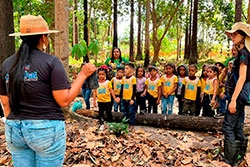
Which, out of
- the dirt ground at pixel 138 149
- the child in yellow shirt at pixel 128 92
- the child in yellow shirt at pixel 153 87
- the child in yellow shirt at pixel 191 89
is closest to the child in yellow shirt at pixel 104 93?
the child in yellow shirt at pixel 128 92

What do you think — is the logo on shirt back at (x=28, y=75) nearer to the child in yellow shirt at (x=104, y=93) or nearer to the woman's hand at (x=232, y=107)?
the woman's hand at (x=232, y=107)

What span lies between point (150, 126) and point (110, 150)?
1.77 meters

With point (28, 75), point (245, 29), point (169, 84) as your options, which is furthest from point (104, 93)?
point (28, 75)

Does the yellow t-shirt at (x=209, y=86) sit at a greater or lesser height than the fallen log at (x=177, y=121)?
greater

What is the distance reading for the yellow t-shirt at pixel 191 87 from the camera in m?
5.47

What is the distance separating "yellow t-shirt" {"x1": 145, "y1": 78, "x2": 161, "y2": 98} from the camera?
18.4 feet

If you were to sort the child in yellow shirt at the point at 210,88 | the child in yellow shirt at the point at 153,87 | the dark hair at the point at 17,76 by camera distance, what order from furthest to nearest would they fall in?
1. the child in yellow shirt at the point at 153,87
2. the child in yellow shirt at the point at 210,88
3. the dark hair at the point at 17,76

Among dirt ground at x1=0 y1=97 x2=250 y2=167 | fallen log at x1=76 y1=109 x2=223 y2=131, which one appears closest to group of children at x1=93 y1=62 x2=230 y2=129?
fallen log at x1=76 y1=109 x2=223 y2=131

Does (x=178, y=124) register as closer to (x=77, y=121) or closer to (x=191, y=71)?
(x=191, y=71)

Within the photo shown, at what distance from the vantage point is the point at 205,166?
3363 millimetres

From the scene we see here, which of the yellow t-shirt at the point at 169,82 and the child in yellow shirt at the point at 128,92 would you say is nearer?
the child in yellow shirt at the point at 128,92

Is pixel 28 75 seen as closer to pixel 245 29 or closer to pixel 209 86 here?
pixel 245 29

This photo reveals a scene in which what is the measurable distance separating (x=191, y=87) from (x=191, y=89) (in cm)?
5

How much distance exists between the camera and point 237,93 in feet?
10.1
